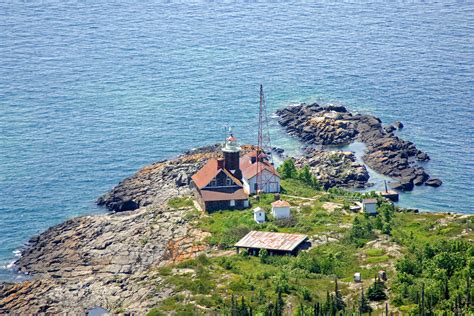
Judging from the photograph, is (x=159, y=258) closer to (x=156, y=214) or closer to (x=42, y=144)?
(x=156, y=214)

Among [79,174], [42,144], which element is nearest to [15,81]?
[42,144]

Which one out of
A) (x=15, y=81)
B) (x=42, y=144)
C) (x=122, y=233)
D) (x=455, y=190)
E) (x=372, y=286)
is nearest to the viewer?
(x=372, y=286)

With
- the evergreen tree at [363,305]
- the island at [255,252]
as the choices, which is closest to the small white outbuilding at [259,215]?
the island at [255,252]

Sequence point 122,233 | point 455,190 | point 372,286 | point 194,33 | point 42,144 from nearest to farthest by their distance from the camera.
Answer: point 372,286, point 122,233, point 455,190, point 42,144, point 194,33

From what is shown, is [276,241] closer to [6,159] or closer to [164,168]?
[164,168]

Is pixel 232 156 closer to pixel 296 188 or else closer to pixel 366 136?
pixel 296 188

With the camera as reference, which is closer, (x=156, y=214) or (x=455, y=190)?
(x=156, y=214)

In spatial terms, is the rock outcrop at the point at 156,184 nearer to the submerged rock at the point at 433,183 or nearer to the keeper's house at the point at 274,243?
the keeper's house at the point at 274,243
